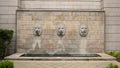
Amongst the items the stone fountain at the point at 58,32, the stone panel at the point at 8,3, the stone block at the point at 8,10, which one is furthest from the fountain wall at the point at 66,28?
the stone panel at the point at 8,3

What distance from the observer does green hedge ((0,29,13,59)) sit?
53.7 ft

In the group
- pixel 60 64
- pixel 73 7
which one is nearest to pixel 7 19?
pixel 73 7

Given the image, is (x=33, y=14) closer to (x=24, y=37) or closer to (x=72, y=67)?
(x=24, y=37)

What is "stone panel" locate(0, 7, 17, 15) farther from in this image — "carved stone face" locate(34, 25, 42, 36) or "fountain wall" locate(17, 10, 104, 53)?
"carved stone face" locate(34, 25, 42, 36)

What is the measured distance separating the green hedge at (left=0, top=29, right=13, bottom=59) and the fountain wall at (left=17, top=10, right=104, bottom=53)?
2.59 feet

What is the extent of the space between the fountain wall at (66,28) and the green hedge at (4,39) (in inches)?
31.1

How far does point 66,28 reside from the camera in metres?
17.8

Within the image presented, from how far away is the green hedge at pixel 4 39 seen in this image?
53.7 feet

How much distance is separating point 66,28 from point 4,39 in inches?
143

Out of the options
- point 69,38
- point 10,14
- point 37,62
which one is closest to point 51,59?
point 37,62

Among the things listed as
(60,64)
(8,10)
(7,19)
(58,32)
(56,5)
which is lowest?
(60,64)

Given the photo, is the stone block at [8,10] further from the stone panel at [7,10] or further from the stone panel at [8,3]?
the stone panel at [8,3]

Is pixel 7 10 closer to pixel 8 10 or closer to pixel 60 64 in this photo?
pixel 8 10

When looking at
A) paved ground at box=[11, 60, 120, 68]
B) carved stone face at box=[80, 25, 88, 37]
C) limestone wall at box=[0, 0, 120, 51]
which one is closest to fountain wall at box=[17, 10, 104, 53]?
carved stone face at box=[80, 25, 88, 37]
